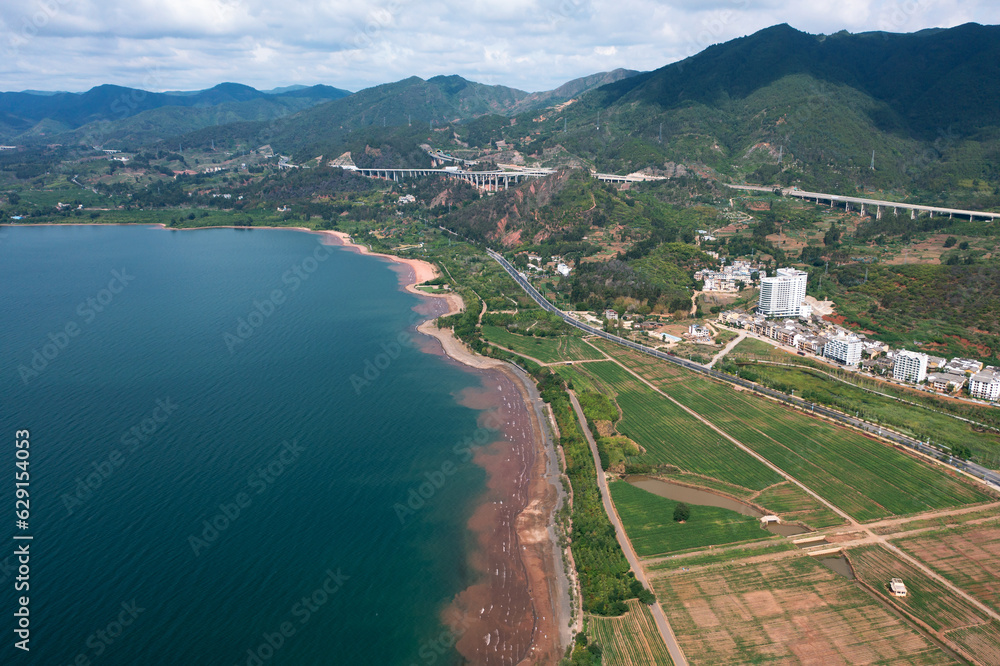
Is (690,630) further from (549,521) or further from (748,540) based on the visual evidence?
(549,521)

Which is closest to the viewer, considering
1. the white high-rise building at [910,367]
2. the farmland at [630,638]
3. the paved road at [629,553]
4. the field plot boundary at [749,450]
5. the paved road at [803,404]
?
the farmland at [630,638]

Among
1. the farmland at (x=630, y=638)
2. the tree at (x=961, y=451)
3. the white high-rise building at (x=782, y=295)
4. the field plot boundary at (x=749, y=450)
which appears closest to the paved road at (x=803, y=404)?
the tree at (x=961, y=451)

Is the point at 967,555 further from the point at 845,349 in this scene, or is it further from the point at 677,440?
the point at 845,349

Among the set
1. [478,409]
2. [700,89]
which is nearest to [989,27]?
[700,89]

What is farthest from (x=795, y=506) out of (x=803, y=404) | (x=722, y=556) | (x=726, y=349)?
(x=726, y=349)

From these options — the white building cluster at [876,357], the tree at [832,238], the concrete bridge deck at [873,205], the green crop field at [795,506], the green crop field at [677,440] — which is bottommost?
the green crop field at [795,506]

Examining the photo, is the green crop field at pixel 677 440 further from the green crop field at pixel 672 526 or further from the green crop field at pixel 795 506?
the green crop field at pixel 672 526
